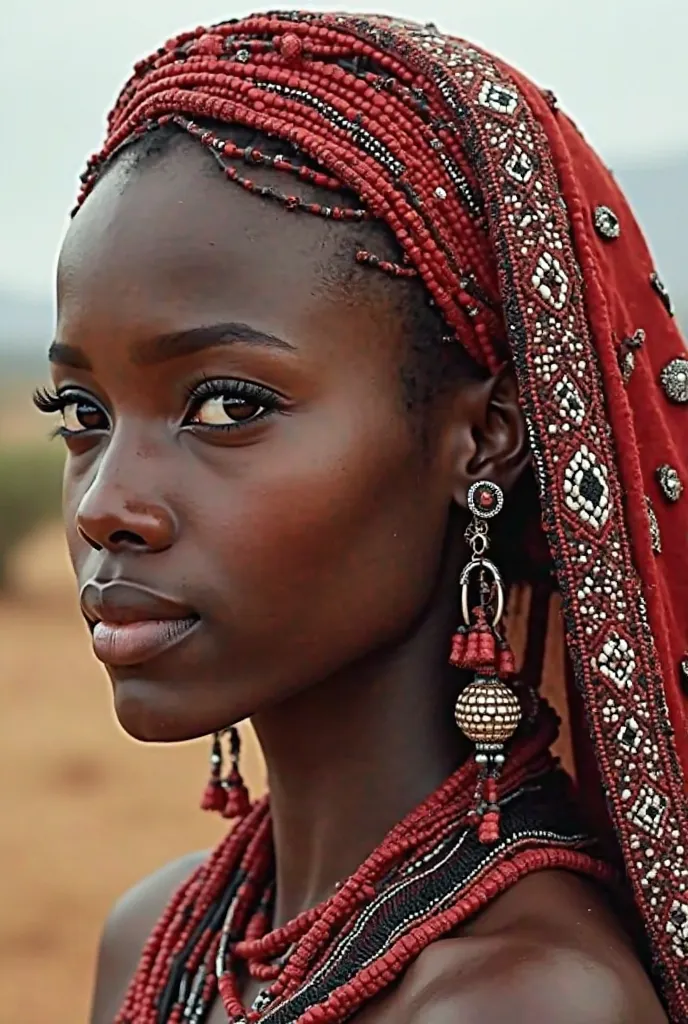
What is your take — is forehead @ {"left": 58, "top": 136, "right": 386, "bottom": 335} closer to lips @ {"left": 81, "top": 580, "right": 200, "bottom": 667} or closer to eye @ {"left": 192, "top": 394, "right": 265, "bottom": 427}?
eye @ {"left": 192, "top": 394, "right": 265, "bottom": 427}

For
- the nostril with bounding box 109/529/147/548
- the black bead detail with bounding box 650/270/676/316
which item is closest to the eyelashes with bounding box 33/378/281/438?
the nostril with bounding box 109/529/147/548

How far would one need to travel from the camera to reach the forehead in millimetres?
1486

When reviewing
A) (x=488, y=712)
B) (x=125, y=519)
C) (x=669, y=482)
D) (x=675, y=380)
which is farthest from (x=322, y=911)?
(x=675, y=380)

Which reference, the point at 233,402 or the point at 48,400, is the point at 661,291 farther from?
the point at 48,400

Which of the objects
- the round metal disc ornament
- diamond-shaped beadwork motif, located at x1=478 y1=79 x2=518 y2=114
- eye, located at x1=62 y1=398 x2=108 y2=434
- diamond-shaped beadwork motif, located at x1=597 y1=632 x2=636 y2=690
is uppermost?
diamond-shaped beadwork motif, located at x1=478 y1=79 x2=518 y2=114

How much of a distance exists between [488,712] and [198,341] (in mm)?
498

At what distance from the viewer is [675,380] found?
5.37 ft

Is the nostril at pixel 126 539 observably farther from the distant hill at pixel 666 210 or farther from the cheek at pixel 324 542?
the distant hill at pixel 666 210

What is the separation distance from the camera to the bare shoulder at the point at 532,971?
52.0 inches

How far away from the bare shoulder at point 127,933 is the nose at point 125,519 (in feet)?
2.43

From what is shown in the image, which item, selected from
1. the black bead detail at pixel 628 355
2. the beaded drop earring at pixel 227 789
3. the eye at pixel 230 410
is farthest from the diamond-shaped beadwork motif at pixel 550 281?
the beaded drop earring at pixel 227 789

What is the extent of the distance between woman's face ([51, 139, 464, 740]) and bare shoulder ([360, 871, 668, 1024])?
1.02 ft

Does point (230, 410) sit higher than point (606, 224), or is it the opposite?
point (606, 224)

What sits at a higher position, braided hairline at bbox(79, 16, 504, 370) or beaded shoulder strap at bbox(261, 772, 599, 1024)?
braided hairline at bbox(79, 16, 504, 370)
